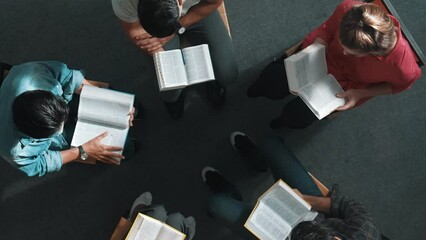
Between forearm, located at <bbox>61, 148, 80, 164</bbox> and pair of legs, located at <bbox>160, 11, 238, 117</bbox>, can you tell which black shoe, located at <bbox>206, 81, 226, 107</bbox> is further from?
forearm, located at <bbox>61, 148, 80, 164</bbox>

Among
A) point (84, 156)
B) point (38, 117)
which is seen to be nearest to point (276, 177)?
point (84, 156)

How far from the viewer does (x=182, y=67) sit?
1929mm

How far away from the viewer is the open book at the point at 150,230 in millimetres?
1800

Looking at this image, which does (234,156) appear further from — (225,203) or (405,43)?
(405,43)

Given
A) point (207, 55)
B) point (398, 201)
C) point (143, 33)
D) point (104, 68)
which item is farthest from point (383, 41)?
point (104, 68)

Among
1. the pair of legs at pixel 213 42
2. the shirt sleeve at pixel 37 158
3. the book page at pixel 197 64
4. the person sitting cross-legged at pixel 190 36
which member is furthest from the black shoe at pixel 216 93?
the shirt sleeve at pixel 37 158

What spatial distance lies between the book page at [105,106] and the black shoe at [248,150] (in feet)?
2.47

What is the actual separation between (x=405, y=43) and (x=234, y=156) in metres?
1.20

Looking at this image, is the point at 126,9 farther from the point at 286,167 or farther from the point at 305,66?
the point at 286,167

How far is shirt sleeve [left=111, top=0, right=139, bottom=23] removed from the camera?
1733 millimetres

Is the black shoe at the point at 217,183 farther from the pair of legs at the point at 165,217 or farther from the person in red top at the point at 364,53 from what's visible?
the person in red top at the point at 364,53

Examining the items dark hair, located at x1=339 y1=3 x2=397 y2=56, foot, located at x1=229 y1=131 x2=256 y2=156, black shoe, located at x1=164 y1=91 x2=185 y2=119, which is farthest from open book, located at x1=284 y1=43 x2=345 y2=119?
black shoe, located at x1=164 y1=91 x2=185 y2=119

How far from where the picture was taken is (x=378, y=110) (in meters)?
2.53

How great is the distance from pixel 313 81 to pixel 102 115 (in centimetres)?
108
